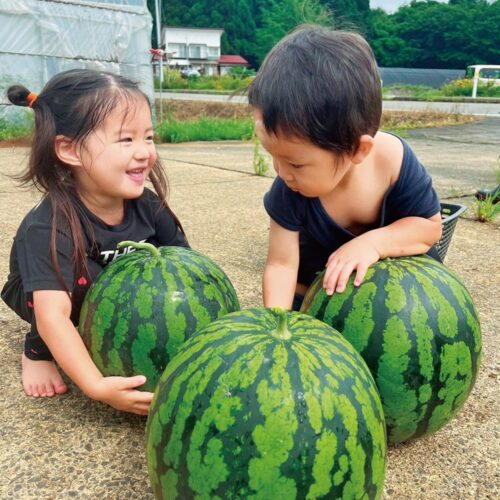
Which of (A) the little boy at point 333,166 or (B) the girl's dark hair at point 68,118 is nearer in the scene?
(A) the little boy at point 333,166

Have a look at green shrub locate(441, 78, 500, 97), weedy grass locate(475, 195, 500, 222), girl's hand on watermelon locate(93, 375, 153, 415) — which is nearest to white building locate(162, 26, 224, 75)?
green shrub locate(441, 78, 500, 97)

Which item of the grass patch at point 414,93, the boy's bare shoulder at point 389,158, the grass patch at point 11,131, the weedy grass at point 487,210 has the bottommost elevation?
the weedy grass at point 487,210

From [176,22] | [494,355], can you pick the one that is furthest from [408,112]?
[176,22]

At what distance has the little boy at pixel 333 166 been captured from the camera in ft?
6.02

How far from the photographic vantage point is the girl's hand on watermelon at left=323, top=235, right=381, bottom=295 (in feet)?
5.97

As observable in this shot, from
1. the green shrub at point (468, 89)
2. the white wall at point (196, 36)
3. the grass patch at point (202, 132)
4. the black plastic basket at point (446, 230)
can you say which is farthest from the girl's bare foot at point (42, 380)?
the white wall at point (196, 36)

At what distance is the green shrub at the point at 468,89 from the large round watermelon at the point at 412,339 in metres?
28.2

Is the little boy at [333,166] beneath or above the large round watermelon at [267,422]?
above

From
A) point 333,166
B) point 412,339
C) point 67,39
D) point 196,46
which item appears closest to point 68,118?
point 333,166

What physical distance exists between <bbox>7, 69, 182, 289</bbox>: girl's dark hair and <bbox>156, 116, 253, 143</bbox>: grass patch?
27.9 ft

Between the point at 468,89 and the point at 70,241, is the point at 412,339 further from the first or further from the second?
the point at 468,89

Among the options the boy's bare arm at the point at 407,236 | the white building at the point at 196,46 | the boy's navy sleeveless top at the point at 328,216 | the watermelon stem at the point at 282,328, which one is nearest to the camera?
the watermelon stem at the point at 282,328

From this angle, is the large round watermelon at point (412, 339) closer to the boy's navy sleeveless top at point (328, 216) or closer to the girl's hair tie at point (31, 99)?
the boy's navy sleeveless top at point (328, 216)

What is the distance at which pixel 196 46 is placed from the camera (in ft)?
239
